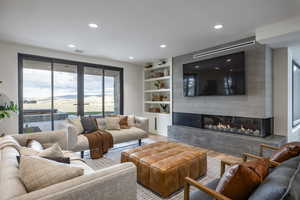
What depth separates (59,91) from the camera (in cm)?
448

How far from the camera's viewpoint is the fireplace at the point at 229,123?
133 inches

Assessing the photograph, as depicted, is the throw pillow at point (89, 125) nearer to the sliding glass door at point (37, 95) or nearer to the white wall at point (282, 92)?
the sliding glass door at point (37, 95)

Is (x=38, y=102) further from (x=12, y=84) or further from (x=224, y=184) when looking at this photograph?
(x=224, y=184)

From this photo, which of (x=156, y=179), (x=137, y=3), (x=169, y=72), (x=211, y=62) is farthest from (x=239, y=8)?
(x=169, y=72)

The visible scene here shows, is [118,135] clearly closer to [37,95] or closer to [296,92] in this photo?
[37,95]

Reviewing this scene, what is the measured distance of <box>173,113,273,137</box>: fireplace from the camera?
11.1 feet

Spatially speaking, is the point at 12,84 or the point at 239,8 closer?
the point at 239,8

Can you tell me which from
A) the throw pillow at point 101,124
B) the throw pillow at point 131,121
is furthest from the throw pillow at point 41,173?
the throw pillow at point 131,121

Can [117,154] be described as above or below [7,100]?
below

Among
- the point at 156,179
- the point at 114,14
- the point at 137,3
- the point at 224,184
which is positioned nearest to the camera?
the point at 224,184

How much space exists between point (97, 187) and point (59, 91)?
4106 millimetres

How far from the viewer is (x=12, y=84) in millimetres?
3785

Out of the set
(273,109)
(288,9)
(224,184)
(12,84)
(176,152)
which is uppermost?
(288,9)

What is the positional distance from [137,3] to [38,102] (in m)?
3.69
